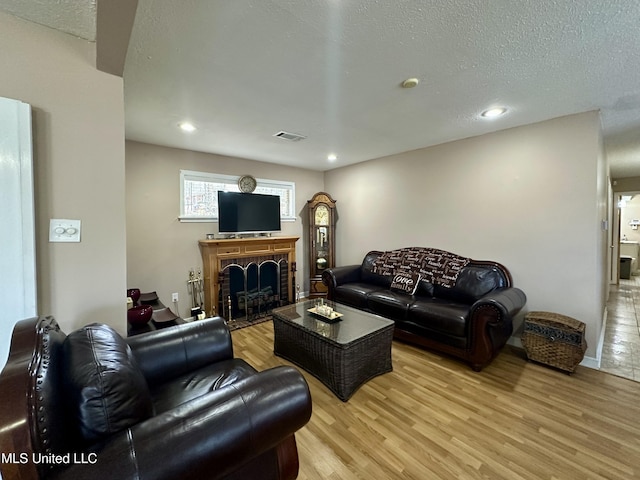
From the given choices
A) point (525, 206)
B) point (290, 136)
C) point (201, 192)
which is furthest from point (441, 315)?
point (201, 192)

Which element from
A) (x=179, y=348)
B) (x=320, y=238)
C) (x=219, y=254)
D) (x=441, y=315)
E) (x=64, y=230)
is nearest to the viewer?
(x=64, y=230)

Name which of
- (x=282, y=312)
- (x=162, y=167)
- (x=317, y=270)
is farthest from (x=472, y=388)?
(x=162, y=167)

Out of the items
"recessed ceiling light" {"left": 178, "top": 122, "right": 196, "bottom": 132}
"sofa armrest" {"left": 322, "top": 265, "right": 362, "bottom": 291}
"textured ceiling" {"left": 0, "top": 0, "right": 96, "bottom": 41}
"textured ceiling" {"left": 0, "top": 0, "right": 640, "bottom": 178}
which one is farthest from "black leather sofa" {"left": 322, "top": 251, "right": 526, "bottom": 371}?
"textured ceiling" {"left": 0, "top": 0, "right": 96, "bottom": 41}

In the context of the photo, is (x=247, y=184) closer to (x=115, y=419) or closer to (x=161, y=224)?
(x=161, y=224)

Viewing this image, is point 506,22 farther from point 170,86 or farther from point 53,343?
point 53,343

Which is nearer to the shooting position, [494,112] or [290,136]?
[494,112]

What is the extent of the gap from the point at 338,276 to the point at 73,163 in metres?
3.06

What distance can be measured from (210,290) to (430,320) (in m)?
2.79

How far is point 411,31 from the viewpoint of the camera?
1.44 m

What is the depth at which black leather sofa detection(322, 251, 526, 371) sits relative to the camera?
2.42 m

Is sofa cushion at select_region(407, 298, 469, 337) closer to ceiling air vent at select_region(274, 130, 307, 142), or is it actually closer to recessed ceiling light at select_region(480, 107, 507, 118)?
recessed ceiling light at select_region(480, 107, 507, 118)

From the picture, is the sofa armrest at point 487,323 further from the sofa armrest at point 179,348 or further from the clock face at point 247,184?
the clock face at point 247,184

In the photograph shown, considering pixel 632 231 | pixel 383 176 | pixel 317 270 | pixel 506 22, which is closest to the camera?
pixel 506 22

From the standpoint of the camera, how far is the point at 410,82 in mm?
1959
